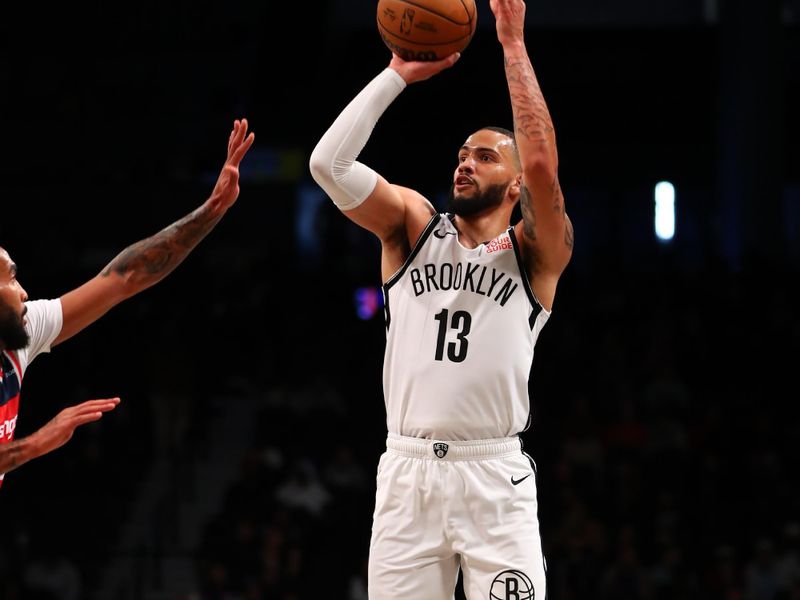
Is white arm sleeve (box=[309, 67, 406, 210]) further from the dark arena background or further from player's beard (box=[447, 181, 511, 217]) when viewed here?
the dark arena background

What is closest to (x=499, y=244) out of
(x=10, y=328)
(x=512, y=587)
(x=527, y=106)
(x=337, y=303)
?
(x=527, y=106)

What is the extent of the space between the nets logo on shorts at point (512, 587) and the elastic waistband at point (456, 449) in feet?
1.55

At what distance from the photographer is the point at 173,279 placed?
15.3 m

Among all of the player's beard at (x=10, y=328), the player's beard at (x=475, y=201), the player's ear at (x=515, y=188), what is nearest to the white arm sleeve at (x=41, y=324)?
the player's beard at (x=10, y=328)

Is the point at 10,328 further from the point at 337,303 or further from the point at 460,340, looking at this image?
the point at 337,303

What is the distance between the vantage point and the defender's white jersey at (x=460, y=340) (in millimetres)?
4785

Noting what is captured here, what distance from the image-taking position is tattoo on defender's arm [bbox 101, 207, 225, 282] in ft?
17.7

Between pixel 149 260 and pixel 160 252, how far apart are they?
0.06 m

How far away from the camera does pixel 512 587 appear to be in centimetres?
460

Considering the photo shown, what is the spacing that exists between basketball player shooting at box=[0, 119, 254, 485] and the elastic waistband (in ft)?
3.92

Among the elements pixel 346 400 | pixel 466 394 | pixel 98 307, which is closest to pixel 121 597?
pixel 346 400

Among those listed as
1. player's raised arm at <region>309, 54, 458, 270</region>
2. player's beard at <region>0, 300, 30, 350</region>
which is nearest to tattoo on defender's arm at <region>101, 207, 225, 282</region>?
player's beard at <region>0, 300, 30, 350</region>

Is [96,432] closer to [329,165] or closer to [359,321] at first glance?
[359,321]

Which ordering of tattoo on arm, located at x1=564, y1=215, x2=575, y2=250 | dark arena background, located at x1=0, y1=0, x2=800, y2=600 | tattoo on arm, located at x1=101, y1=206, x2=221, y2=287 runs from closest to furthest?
tattoo on arm, located at x1=564, y1=215, x2=575, y2=250, tattoo on arm, located at x1=101, y1=206, x2=221, y2=287, dark arena background, located at x1=0, y1=0, x2=800, y2=600
